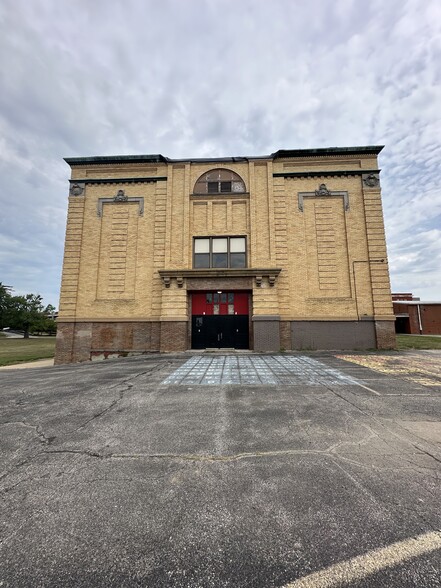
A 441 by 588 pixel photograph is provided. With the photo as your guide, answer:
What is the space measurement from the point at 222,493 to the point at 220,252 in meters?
15.0

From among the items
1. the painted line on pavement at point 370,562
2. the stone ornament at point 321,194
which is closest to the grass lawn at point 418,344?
the stone ornament at point 321,194

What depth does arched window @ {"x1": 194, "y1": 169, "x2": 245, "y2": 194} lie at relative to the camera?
57.9 ft

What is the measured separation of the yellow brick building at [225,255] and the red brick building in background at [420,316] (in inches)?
1233

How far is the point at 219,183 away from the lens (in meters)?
17.7

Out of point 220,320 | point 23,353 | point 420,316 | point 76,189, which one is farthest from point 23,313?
point 420,316

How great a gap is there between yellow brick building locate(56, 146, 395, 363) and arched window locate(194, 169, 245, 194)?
72 mm

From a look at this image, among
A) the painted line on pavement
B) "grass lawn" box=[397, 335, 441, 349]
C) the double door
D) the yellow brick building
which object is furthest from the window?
the painted line on pavement

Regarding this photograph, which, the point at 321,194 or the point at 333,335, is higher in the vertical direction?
the point at 321,194

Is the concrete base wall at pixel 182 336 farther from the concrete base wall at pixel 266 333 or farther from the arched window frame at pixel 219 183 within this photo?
the arched window frame at pixel 219 183

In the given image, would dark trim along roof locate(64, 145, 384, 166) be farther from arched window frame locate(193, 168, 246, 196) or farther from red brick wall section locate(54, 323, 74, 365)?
red brick wall section locate(54, 323, 74, 365)

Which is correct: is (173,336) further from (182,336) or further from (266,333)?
(266,333)

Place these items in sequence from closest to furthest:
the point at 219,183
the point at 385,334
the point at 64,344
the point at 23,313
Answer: the point at 385,334 → the point at 64,344 → the point at 219,183 → the point at 23,313

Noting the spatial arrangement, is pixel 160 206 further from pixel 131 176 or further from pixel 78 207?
pixel 78 207

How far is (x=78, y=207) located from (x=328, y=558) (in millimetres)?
20694
